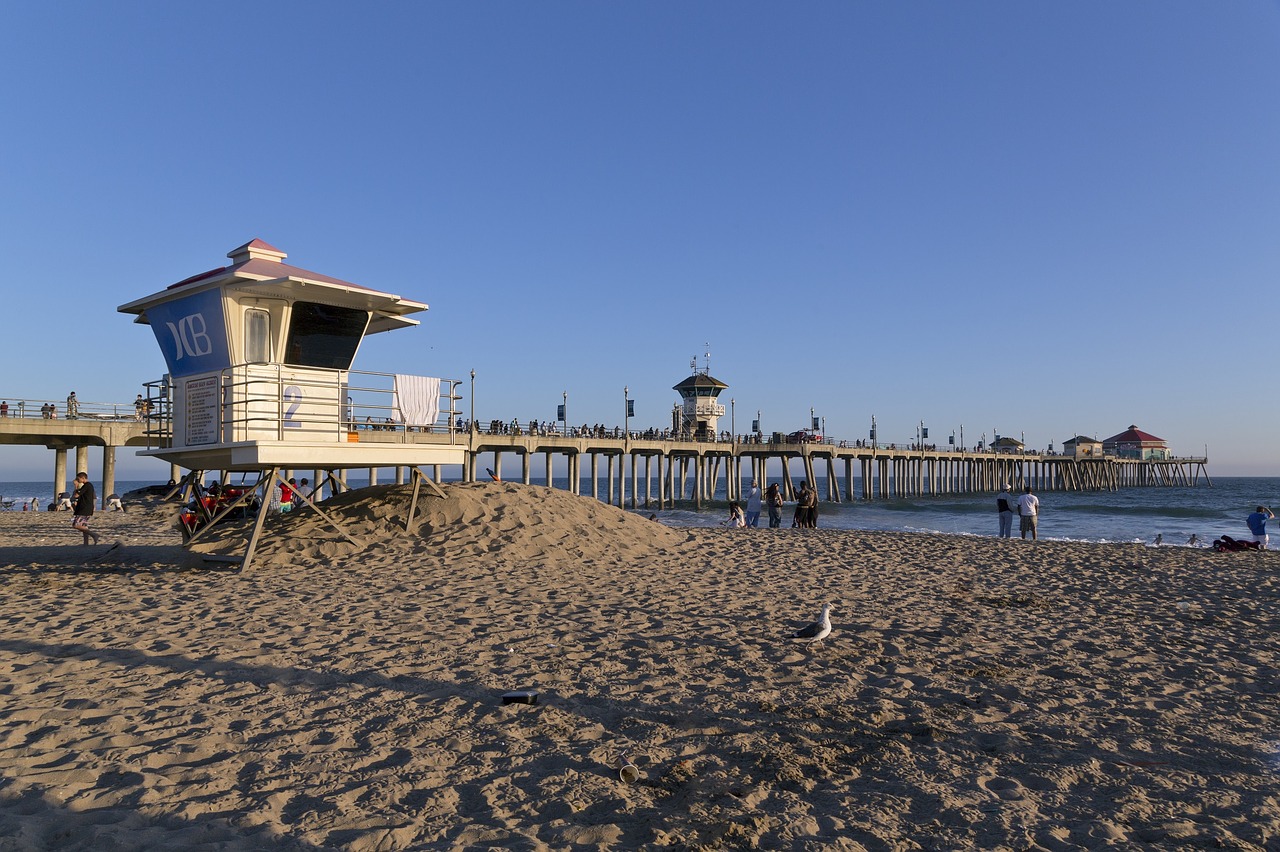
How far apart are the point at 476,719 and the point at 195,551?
890cm

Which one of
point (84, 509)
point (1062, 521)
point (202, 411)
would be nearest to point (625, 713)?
point (202, 411)

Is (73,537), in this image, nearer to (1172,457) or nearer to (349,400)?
(349,400)

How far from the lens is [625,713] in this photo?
504 centimetres

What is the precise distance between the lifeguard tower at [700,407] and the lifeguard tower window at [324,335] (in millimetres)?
44208

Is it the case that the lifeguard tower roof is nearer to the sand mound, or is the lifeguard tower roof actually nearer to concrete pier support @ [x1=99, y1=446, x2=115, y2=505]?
the sand mound

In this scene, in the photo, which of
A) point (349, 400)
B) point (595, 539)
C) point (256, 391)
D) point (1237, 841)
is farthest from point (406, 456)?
point (1237, 841)

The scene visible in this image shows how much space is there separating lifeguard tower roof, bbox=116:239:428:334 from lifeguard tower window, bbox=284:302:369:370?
17cm

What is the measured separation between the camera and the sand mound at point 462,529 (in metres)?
11.8

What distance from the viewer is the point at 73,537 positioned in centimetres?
1769

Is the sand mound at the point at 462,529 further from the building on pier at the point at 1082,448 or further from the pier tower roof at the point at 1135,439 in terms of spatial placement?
the pier tower roof at the point at 1135,439

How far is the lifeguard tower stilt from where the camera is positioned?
11.0 m

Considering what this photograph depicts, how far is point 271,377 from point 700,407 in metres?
46.7

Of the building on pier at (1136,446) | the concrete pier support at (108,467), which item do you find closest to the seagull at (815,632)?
the concrete pier support at (108,467)

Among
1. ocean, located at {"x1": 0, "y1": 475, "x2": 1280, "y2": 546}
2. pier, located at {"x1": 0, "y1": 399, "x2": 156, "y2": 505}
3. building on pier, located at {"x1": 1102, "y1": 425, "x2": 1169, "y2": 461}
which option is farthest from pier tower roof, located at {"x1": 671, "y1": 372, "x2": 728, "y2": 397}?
building on pier, located at {"x1": 1102, "y1": 425, "x2": 1169, "y2": 461}
